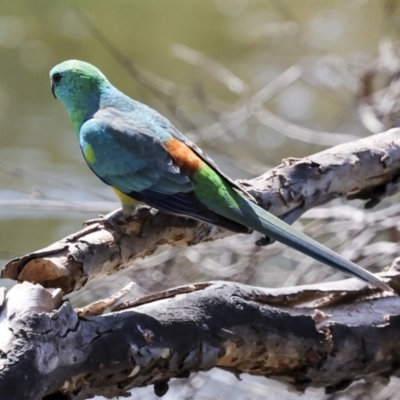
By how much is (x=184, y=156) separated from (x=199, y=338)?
1022mm

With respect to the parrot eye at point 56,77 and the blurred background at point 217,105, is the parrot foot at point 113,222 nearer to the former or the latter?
the parrot eye at point 56,77

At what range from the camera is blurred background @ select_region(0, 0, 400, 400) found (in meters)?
4.23

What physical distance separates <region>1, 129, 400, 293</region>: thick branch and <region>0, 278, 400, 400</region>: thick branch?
0.22 metres

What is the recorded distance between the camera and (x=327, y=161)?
3084mm

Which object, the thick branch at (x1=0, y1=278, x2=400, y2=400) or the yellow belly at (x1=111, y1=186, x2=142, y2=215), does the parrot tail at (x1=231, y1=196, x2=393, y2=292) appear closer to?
the thick branch at (x1=0, y1=278, x2=400, y2=400)

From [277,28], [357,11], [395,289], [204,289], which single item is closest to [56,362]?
[204,289]

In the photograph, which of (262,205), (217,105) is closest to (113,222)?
(262,205)

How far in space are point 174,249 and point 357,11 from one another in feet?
21.0

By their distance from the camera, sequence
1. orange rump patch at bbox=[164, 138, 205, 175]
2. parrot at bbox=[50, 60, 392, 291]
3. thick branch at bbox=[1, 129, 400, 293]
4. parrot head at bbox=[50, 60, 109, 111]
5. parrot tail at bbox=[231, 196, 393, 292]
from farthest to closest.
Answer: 1. parrot head at bbox=[50, 60, 109, 111]
2. orange rump patch at bbox=[164, 138, 205, 175]
3. parrot at bbox=[50, 60, 392, 291]
4. parrot tail at bbox=[231, 196, 393, 292]
5. thick branch at bbox=[1, 129, 400, 293]

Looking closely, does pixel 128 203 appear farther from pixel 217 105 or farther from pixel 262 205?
pixel 217 105

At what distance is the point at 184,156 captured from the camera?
123 inches

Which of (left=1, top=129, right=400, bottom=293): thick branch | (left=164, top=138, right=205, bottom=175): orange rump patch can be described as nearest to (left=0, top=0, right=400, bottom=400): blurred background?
(left=1, top=129, right=400, bottom=293): thick branch

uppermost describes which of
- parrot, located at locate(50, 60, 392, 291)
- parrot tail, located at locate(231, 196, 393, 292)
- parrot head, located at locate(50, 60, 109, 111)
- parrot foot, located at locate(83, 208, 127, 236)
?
parrot head, located at locate(50, 60, 109, 111)

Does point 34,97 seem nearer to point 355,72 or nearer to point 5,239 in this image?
point 5,239
